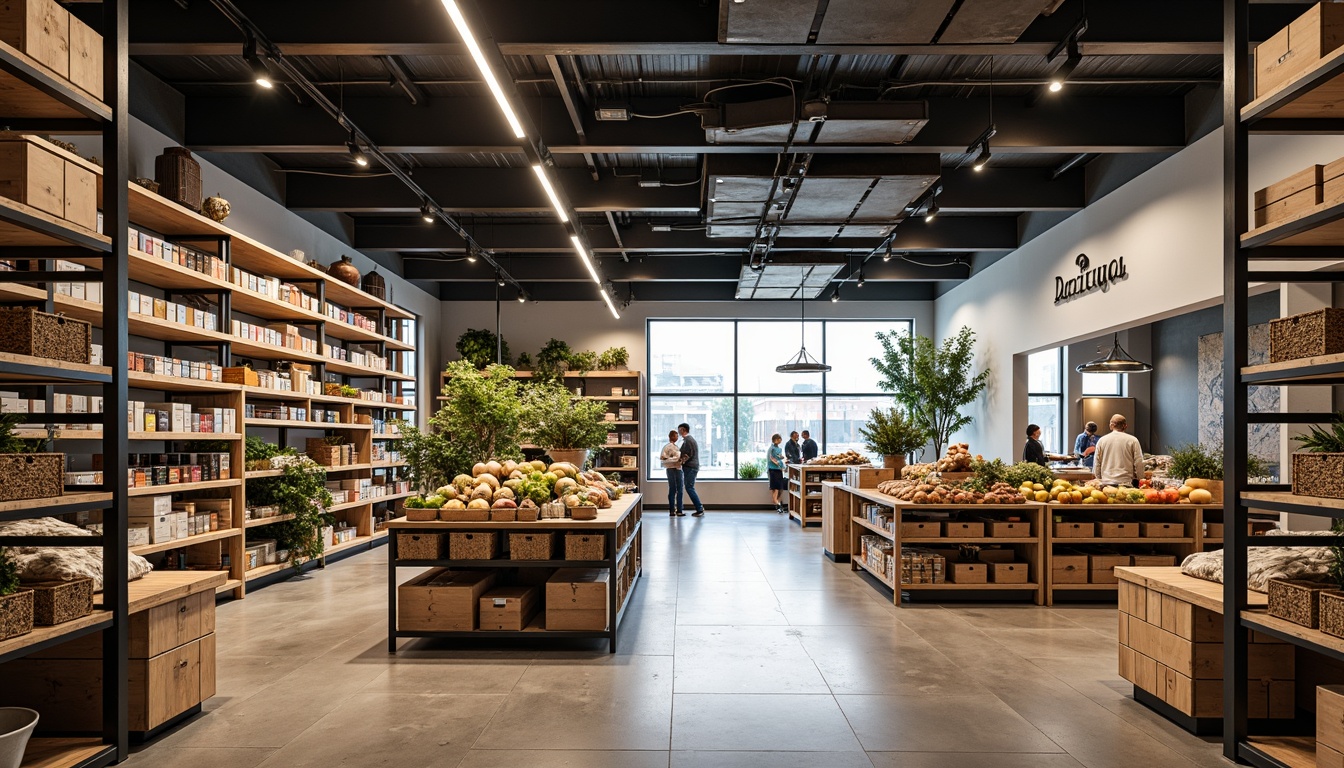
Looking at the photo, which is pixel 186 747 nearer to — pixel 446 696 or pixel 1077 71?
pixel 446 696

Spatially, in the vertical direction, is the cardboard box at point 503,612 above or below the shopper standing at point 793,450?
below

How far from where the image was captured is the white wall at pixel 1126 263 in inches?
286

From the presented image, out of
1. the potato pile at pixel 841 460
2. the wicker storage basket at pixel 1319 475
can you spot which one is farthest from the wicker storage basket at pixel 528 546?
the potato pile at pixel 841 460

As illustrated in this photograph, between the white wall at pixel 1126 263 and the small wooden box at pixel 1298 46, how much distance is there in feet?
10.3

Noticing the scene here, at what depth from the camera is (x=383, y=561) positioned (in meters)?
10.0

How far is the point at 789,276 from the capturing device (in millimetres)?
12789

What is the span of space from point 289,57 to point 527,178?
11.5 feet

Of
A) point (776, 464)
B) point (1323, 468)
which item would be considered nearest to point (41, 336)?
point (1323, 468)

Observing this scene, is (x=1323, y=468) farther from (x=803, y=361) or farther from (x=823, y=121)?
(x=803, y=361)

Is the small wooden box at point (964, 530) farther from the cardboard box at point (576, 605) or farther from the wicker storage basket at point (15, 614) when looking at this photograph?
the wicker storage basket at point (15, 614)

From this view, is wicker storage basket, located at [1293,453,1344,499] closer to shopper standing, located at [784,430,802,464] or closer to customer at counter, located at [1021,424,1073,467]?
customer at counter, located at [1021,424,1073,467]

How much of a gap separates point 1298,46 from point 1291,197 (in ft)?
2.04

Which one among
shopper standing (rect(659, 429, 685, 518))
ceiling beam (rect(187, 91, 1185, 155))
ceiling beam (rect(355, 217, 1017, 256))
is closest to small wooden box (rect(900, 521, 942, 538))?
ceiling beam (rect(187, 91, 1185, 155))

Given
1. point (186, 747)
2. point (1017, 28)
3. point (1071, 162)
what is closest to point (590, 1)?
point (1017, 28)
